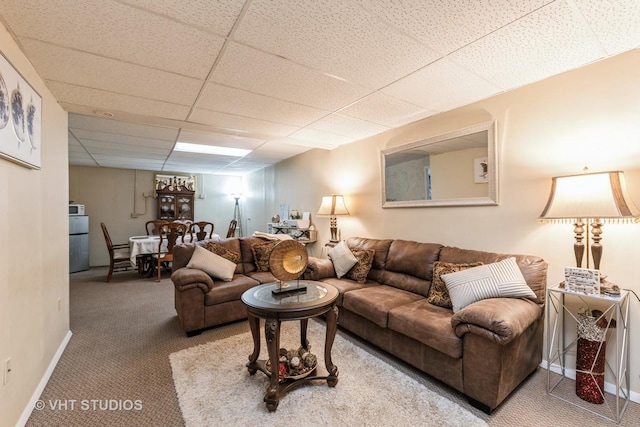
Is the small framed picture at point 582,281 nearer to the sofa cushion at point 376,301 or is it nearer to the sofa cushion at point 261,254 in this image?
the sofa cushion at point 376,301

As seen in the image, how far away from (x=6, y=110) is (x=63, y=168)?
1.36 m

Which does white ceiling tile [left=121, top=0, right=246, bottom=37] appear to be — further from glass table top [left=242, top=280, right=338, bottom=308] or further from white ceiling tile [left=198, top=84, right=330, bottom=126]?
glass table top [left=242, top=280, right=338, bottom=308]

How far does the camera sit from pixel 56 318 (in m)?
2.31

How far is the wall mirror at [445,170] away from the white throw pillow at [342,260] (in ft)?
2.62

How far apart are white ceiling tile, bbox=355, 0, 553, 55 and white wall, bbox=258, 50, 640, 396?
1020 millimetres

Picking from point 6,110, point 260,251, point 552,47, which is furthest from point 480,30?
point 260,251

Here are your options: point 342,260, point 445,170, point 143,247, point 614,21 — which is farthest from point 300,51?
point 143,247

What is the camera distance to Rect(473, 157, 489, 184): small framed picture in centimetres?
251

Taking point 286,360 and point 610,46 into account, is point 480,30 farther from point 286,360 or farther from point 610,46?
point 286,360

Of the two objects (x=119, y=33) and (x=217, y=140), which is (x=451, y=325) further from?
(x=217, y=140)

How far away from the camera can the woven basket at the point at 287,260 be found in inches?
78.4

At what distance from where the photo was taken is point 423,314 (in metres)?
2.06

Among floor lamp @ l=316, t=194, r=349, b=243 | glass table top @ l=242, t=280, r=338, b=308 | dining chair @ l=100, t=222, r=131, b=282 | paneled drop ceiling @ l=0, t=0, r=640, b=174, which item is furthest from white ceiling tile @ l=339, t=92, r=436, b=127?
dining chair @ l=100, t=222, r=131, b=282

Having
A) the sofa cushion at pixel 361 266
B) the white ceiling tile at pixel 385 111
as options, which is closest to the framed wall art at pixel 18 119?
the white ceiling tile at pixel 385 111
